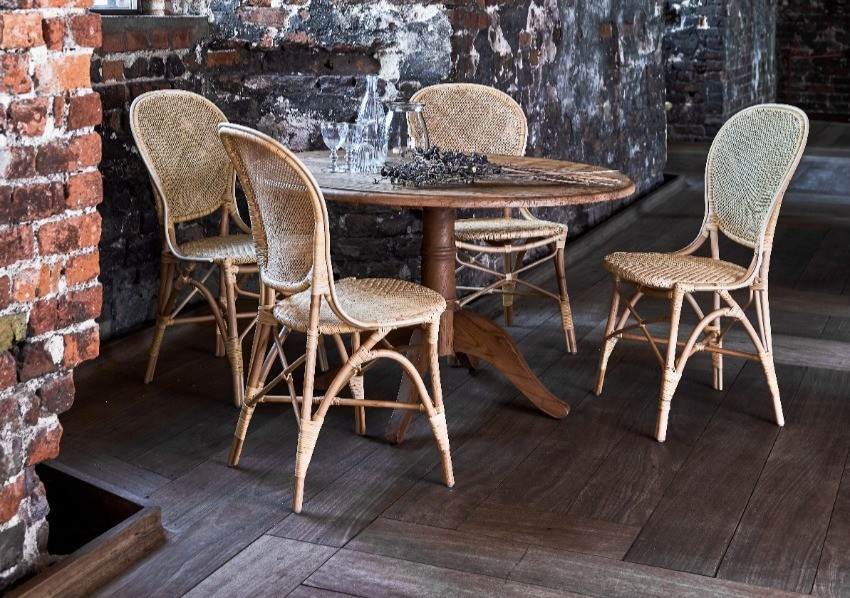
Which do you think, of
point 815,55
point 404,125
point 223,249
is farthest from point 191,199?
point 815,55

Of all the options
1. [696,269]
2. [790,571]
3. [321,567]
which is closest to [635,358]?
[696,269]

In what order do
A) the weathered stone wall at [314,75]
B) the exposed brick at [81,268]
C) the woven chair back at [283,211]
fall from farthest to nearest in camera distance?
the weathered stone wall at [314,75]
the woven chair back at [283,211]
the exposed brick at [81,268]

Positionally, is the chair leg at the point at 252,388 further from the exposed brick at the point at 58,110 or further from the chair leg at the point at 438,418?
the exposed brick at the point at 58,110

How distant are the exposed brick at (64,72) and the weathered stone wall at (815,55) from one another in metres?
11.8

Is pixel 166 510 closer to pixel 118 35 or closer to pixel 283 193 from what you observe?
pixel 283 193

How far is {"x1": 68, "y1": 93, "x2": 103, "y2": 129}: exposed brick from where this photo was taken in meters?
2.26

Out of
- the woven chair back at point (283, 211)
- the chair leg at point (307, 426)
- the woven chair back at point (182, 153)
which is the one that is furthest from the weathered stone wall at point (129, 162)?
the chair leg at point (307, 426)

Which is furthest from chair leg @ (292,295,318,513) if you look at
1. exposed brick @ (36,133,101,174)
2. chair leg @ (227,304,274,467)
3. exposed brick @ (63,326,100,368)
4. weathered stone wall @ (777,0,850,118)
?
weathered stone wall @ (777,0,850,118)

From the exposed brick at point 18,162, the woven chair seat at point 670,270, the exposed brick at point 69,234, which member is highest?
the exposed brick at point 18,162

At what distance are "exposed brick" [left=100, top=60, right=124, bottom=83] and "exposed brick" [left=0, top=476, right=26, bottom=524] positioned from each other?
204 cm

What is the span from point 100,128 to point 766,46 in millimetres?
9415

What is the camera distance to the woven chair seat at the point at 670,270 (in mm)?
3236

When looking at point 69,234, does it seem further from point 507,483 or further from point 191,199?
point 191,199

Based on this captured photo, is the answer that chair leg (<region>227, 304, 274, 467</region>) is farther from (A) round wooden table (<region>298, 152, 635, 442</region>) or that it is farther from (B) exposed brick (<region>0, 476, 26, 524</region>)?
(B) exposed brick (<region>0, 476, 26, 524</region>)
